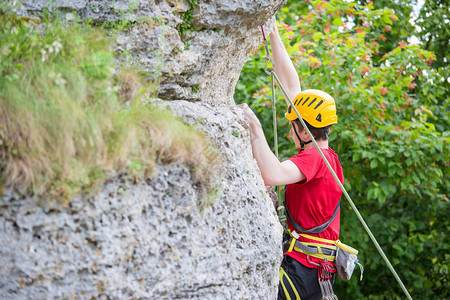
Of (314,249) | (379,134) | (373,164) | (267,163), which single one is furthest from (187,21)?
(379,134)

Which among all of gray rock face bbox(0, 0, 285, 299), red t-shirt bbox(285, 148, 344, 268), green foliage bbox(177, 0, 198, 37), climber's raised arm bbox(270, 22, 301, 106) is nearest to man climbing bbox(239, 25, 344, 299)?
red t-shirt bbox(285, 148, 344, 268)

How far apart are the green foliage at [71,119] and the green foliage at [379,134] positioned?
390 cm

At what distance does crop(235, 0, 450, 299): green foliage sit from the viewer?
5859 millimetres

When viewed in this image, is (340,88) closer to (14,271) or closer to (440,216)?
(440,216)

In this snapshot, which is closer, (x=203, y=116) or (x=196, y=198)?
(x=196, y=198)

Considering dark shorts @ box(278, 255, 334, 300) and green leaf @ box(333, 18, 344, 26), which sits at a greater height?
green leaf @ box(333, 18, 344, 26)

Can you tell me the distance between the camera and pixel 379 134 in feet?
19.2

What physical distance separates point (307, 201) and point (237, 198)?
1.01 metres

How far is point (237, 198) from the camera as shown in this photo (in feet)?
8.57

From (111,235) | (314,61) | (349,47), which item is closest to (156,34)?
(111,235)

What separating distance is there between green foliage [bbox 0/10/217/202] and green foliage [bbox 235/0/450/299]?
12.8 ft

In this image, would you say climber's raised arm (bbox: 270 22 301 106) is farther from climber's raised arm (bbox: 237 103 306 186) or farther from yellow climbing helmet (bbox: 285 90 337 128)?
climber's raised arm (bbox: 237 103 306 186)

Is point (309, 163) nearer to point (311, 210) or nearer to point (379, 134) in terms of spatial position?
point (311, 210)

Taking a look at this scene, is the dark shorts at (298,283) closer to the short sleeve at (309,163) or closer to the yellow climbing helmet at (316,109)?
the short sleeve at (309,163)
